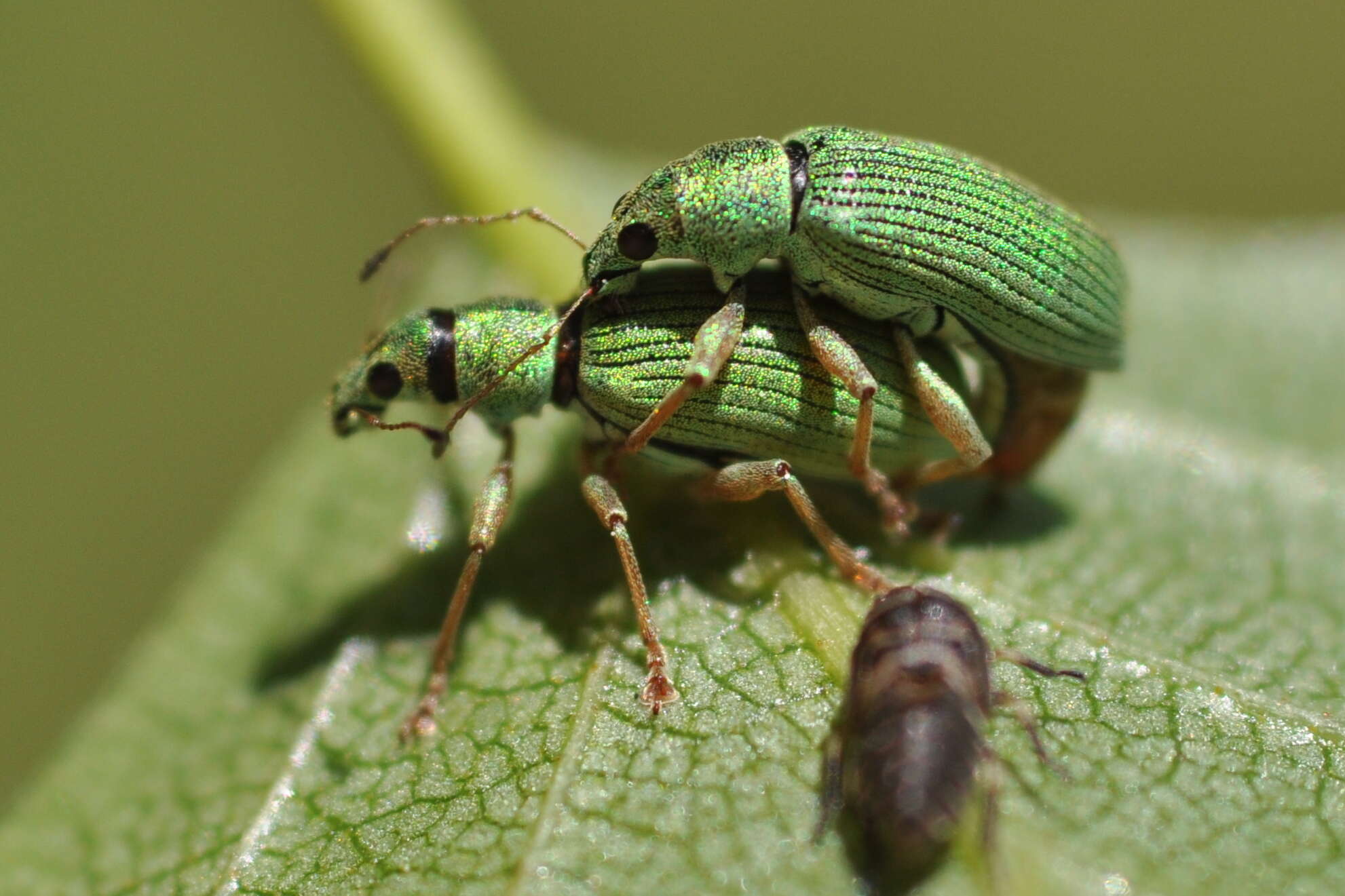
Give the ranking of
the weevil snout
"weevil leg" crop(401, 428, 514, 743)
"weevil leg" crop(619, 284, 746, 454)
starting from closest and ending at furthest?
"weevil leg" crop(619, 284, 746, 454) < "weevil leg" crop(401, 428, 514, 743) < the weevil snout

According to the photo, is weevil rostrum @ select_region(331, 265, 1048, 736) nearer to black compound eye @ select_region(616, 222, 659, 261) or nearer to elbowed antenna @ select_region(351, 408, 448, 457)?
elbowed antenna @ select_region(351, 408, 448, 457)

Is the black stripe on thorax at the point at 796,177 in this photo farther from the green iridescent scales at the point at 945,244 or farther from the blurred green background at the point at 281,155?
the blurred green background at the point at 281,155

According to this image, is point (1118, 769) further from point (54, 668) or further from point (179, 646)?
point (54, 668)

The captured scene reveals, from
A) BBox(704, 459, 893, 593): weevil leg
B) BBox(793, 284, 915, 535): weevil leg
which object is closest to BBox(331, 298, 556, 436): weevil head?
BBox(704, 459, 893, 593): weevil leg

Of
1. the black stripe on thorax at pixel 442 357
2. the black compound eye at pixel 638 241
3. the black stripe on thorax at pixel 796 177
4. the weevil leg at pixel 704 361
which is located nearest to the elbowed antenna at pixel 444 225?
the black compound eye at pixel 638 241

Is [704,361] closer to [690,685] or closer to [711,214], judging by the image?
[711,214]

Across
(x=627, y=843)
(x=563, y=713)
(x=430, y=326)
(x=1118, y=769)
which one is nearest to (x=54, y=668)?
(x=430, y=326)

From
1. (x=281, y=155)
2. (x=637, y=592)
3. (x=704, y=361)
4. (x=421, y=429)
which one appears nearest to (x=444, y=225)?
(x=421, y=429)
